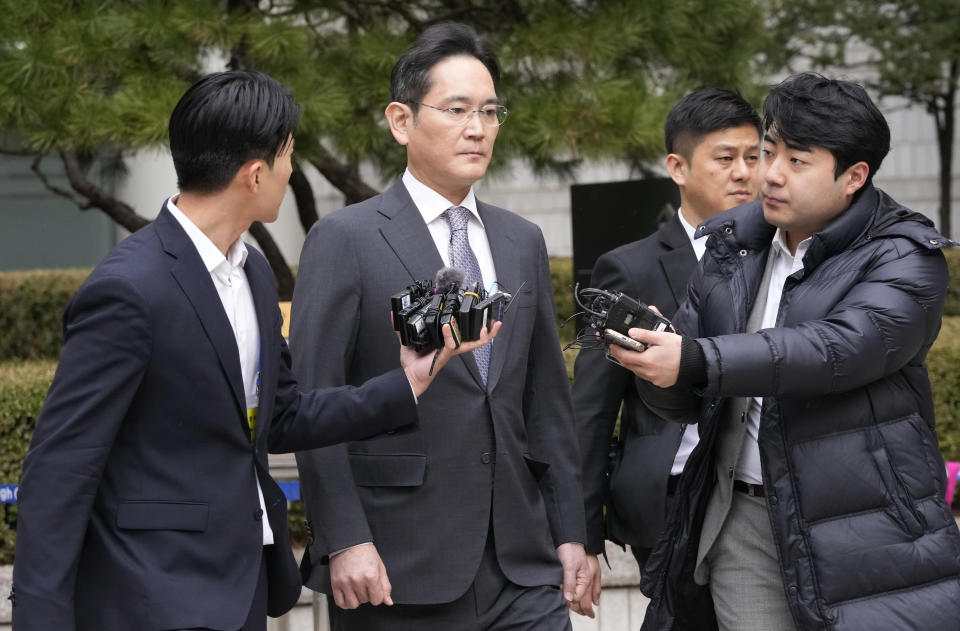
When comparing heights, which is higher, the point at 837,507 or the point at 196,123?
the point at 196,123

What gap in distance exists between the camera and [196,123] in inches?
97.6

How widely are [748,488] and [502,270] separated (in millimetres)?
740

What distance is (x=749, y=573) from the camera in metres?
2.79

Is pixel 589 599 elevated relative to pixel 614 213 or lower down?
lower down

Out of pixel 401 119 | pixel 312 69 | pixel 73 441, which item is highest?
pixel 312 69

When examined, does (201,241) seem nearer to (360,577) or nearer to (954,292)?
(360,577)

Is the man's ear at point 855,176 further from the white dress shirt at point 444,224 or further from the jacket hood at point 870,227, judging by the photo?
the white dress shirt at point 444,224

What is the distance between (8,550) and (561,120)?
107 inches

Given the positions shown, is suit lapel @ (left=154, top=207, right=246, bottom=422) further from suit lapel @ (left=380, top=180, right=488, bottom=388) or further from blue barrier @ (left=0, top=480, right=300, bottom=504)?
blue barrier @ (left=0, top=480, right=300, bottom=504)

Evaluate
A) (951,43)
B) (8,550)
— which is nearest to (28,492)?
(8,550)

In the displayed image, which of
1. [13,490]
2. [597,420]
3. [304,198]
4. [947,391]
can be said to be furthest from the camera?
[304,198]

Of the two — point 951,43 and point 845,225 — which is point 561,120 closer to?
point 845,225

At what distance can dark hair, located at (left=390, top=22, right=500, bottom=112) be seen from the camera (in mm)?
3080

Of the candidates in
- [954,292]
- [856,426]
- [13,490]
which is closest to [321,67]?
[13,490]
